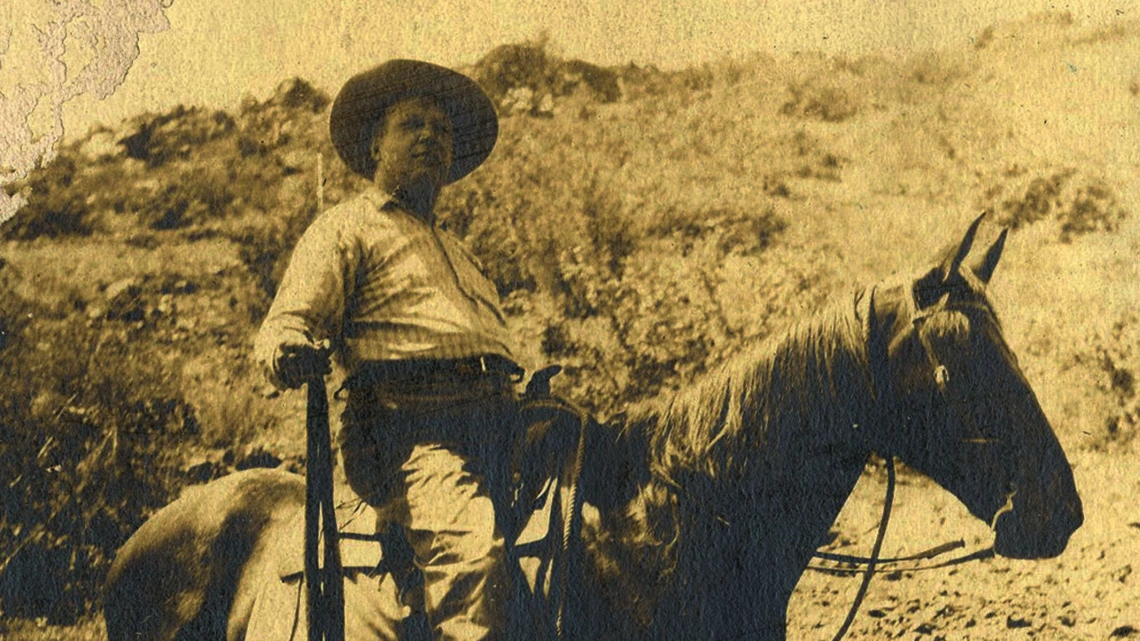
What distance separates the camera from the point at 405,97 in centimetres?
375

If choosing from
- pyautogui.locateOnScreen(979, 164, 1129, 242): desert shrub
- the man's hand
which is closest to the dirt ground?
pyautogui.locateOnScreen(979, 164, 1129, 242): desert shrub

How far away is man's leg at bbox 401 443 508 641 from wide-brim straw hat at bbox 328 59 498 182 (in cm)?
85

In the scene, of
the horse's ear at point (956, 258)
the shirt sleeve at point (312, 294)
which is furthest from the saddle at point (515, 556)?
the horse's ear at point (956, 258)

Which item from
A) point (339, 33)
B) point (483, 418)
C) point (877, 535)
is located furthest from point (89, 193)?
point (877, 535)

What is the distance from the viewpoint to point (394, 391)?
344cm

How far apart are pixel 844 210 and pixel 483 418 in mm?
1101

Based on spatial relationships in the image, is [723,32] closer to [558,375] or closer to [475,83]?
[475,83]

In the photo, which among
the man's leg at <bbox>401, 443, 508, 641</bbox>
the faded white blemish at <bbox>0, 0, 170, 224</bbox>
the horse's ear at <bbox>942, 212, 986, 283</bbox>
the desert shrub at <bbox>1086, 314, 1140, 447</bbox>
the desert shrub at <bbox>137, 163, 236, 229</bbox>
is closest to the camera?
the man's leg at <bbox>401, 443, 508, 641</bbox>

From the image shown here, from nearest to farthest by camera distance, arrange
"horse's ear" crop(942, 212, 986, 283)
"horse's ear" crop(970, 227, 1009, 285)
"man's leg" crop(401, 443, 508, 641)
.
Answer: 1. "man's leg" crop(401, 443, 508, 641)
2. "horse's ear" crop(942, 212, 986, 283)
3. "horse's ear" crop(970, 227, 1009, 285)

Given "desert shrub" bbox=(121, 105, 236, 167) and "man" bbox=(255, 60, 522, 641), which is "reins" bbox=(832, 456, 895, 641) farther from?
"desert shrub" bbox=(121, 105, 236, 167)

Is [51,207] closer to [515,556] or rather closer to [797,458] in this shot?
[515,556]

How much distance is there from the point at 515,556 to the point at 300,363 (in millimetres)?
651

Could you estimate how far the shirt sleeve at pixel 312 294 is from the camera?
11.1ft

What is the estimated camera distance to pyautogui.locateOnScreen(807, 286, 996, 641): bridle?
320cm
